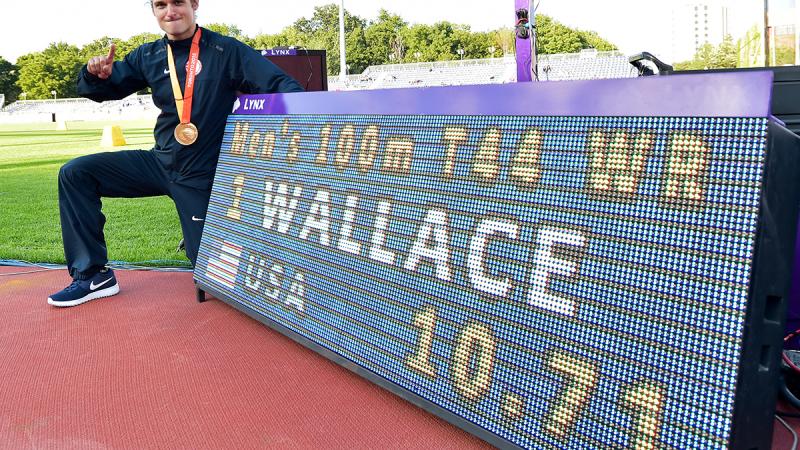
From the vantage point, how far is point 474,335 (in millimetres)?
2293

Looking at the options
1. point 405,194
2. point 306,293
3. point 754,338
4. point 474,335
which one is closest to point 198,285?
point 306,293

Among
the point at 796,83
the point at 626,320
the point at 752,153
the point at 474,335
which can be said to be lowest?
the point at 474,335

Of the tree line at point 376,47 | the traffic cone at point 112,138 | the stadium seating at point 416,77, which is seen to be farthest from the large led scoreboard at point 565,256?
the tree line at point 376,47

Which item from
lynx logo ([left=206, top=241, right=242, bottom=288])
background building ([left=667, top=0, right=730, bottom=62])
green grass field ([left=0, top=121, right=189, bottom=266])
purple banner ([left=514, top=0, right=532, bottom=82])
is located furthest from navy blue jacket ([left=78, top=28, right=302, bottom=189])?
background building ([left=667, top=0, right=730, bottom=62])

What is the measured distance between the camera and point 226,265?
3.97m

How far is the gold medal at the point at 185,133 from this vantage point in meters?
4.42

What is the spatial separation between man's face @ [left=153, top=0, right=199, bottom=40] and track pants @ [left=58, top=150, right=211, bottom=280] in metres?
0.84

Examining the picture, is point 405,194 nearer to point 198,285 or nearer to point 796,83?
point 796,83

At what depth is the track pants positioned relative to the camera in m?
4.40

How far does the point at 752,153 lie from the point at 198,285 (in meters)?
3.36

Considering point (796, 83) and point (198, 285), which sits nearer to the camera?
point (796, 83)

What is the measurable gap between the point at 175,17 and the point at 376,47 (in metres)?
96.1

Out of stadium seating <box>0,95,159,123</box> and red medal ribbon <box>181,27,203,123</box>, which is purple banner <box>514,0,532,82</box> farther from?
stadium seating <box>0,95,159,123</box>

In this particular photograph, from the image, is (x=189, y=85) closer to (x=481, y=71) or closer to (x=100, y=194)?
(x=100, y=194)
